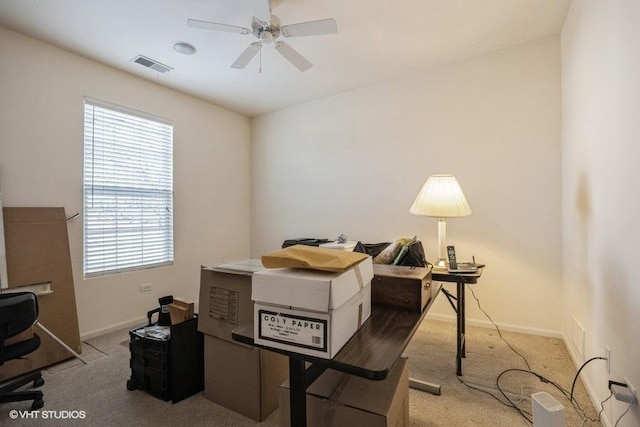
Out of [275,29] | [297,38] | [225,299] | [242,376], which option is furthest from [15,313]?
[297,38]

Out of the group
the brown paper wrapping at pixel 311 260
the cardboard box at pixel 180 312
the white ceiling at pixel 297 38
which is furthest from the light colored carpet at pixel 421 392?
the white ceiling at pixel 297 38

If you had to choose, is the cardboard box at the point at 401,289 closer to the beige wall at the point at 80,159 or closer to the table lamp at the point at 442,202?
Answer: the table lamp at the point at 442,202

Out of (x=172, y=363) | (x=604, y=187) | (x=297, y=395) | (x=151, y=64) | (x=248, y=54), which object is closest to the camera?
(x=297, y=395)

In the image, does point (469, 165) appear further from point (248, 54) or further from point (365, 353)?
point (365, 353)

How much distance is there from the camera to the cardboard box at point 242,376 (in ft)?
5.46

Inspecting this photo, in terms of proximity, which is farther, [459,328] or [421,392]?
[459,328]

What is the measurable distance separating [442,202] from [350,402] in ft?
5.13

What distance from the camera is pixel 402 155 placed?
344 cm

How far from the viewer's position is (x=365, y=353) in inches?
35.0

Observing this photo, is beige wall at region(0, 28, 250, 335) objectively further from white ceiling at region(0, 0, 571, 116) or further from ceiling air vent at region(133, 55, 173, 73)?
ceiling air vent at region(133, 55, 173, 73)

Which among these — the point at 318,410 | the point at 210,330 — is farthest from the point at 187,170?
the point at 318,410

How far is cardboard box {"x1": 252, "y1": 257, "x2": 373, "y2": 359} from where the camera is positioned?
33.6 inches

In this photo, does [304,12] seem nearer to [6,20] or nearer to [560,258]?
[6,20]

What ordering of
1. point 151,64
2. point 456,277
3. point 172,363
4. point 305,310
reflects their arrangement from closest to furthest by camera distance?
point 305,310 → point 172,363 → point 456,277 → point 151,64
